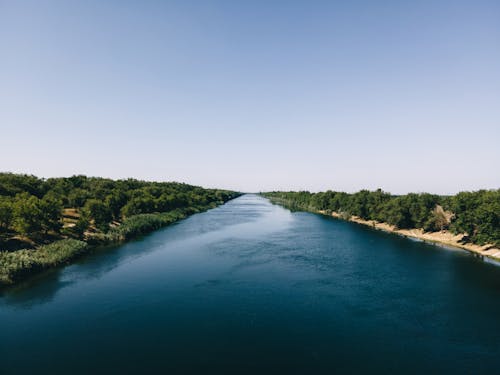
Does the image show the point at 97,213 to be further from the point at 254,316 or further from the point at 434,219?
the point at 434,219

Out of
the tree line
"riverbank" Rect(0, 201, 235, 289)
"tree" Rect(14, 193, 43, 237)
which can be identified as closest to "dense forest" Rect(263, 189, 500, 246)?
"riverbank" Rect(0, 201, 235, 289)

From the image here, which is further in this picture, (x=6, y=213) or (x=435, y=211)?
(x=435, y=211)

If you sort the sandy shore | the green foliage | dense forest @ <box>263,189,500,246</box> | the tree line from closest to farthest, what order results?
the green foliage, the tree line, dense forest @ <box>263,189,500,246</box>, the sandy shore

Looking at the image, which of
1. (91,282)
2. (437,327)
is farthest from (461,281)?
(91,282)

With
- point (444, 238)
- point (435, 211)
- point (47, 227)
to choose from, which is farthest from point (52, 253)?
point (435, 211)

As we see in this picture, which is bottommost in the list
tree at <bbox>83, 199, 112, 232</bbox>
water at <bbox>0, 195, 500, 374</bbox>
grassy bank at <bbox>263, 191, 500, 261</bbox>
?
water at <bbox>0, 195, 500, 374</bbox>

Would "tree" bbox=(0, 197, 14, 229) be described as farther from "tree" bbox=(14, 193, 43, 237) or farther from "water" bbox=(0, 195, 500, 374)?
"water" bbox=(0, 195, 500, 374)

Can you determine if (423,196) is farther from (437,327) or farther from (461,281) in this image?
(437,327)

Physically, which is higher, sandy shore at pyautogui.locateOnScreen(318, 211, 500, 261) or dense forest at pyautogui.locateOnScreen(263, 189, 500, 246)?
dense forest at pyautogui.locateOnScreen(263, 189, 500, 246)
